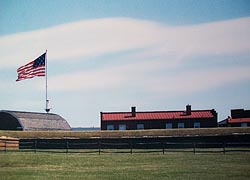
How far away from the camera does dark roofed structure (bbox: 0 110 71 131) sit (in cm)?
5219

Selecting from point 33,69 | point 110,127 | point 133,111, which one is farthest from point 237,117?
point 33,69

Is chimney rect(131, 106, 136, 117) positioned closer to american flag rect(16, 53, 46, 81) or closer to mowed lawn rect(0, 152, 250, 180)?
american flag rect(16, 53, 46, 81)

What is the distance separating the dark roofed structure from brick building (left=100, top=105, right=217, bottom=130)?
6913mm

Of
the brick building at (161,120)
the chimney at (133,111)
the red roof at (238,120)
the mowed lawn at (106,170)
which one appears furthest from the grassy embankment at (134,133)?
the mowed lawn at (106,170)

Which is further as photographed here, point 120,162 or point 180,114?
point 180,114

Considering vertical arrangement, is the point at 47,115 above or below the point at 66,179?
above

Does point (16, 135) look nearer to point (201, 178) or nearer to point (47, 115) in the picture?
point (47, 115)

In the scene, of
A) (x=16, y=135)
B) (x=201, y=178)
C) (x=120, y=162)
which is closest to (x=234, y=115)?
(x=16, y=135)

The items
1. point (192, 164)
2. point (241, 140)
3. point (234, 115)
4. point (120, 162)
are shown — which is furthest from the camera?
point (234, 115)

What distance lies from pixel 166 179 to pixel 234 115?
52.4 metres

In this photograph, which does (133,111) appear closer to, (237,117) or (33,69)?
(237,117)

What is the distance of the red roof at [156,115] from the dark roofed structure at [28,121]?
7.06 metres

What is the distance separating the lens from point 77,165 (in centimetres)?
2317

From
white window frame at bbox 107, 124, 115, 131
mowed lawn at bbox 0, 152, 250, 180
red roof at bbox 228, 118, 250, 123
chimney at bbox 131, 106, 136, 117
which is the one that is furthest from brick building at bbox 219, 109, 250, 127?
mowed lawn at bbox 0, 152, 250, 180
